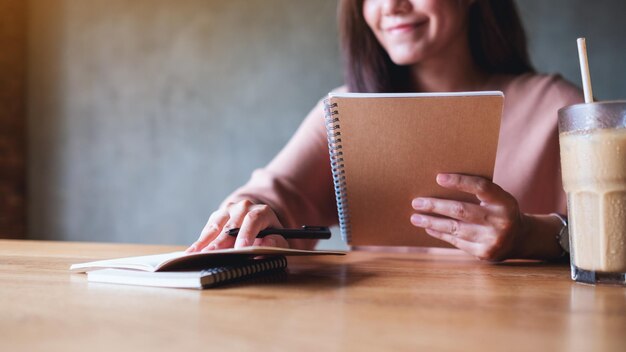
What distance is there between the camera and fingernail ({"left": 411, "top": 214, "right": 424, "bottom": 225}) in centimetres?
94

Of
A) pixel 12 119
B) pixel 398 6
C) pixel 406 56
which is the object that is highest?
pixel 398 6

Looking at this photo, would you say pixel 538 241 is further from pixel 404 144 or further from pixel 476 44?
pixel 476 44

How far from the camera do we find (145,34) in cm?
360

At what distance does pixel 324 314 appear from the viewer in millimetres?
490

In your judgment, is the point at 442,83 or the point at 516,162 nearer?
the point at 516,162

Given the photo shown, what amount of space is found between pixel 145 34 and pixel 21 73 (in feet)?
2.75

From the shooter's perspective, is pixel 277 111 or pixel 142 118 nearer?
pixel 277 111

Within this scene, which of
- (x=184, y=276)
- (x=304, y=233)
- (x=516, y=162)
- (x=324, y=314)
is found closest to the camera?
(x=324, y=314)

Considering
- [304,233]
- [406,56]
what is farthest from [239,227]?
[406,56]

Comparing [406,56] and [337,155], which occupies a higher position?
[406,56]

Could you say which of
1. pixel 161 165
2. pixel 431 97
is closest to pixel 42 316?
pixel 431 97

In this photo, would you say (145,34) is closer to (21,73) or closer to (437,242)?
(21,73)

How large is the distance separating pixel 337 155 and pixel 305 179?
50 centimetres

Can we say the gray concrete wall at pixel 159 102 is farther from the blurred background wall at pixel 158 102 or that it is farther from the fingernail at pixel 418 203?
the fingernail at pixel 418 203
